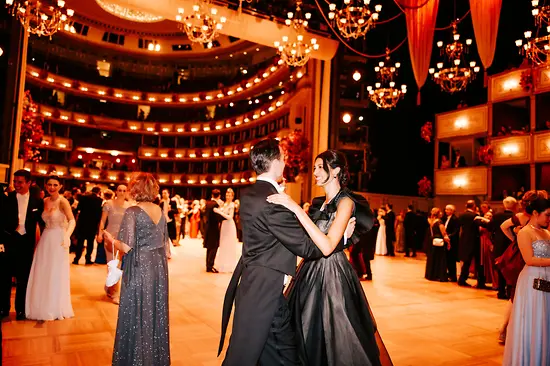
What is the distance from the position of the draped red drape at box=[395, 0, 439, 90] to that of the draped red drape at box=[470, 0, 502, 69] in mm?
614

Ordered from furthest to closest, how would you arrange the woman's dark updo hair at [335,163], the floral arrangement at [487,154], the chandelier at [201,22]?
1. the floral arrangement at [487,154]
2. the chandelier at [201,22]
3. the woman's dark updo hair at [335,163]

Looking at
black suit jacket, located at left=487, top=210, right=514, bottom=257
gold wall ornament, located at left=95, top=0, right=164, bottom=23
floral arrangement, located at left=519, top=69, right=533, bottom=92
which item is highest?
gold wall ornament, located at left=95, top=0, right=164, bottom=23

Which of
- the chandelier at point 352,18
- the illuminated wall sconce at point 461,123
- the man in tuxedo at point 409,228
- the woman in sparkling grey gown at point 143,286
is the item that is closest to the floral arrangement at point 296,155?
the man in tuxedo at point 409,228

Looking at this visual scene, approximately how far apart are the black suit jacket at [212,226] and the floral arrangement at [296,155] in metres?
6.08

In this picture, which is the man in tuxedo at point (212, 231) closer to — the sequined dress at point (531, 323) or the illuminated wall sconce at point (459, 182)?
the sequined dress at point (531, 323)

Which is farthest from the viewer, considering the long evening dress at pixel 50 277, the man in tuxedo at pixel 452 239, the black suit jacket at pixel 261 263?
the man in tuxedo at pixel 452 239

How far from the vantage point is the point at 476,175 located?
1588 centimetres

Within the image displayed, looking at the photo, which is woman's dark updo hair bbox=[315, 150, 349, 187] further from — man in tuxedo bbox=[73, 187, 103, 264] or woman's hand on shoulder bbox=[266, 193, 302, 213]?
man in tuxedo bbox=[73, 187, 103, 264]

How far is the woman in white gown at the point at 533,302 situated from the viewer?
9.64 ft

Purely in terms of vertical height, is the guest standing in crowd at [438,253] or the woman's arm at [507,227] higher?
the woman's arm at [507,227]

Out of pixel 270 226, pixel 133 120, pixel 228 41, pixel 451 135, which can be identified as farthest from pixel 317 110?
pixel 133 120

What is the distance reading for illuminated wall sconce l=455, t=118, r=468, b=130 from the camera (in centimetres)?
1667

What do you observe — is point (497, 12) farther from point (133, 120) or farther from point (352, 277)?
point (133, 120)

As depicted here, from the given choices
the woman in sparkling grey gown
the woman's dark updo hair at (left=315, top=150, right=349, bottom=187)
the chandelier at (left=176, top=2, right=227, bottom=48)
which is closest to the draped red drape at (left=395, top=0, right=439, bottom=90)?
the chandelier at (left=176, top=2, right=227, bottom=48)
